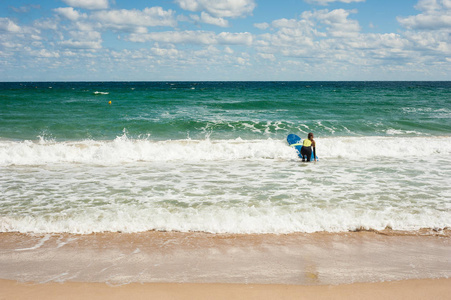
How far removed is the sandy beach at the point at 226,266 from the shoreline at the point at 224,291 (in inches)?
0.5

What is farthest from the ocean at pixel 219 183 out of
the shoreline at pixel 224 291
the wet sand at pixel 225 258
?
the shoreline at pixel 224 291

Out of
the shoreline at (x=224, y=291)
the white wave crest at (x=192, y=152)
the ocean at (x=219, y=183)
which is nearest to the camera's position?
the shoreline at (x=224, y=291)

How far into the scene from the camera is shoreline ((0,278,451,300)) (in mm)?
4125

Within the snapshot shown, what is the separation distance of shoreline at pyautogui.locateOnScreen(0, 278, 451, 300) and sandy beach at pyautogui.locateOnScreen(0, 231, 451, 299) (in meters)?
0.01

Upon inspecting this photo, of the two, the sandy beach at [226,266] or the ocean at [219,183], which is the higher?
the ocean at [219,183]

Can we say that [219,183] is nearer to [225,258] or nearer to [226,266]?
[225,258]

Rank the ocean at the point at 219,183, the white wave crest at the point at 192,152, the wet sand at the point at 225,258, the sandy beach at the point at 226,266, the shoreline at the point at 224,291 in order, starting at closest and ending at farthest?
1. the shoreline at the point at 224,291
2. the sandy beach at the point at 226,266
3. the wet sand at the point at 225,258
4. the ocean at the point at 219,183
5. the white wave crest at the point at 192,152

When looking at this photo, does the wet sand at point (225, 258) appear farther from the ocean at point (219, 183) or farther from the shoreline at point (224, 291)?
the ocean at point (219, 183)

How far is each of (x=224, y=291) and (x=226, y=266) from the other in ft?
2.15

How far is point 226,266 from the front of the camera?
16.0 feet

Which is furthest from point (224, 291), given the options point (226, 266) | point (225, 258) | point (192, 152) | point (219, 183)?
point (192, 152)

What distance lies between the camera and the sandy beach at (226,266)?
13.9 feet

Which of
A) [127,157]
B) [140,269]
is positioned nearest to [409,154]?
[127,157]

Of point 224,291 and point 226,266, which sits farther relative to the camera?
point 226,266
